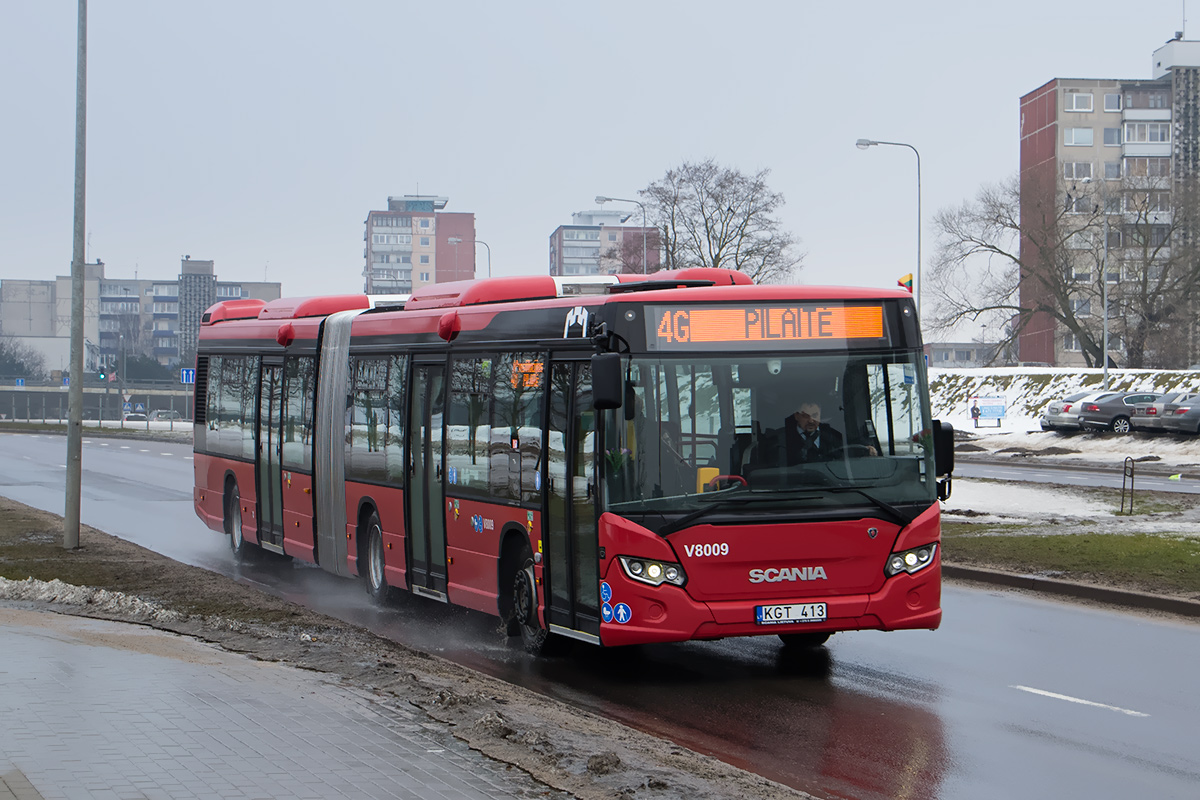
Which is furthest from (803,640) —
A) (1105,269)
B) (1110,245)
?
(1110,245)

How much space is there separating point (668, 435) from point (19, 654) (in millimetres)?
4691

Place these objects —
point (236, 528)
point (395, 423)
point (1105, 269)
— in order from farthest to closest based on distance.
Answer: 1. point (1105, 269)
2. point (236, 528)
3. point (395, 423)

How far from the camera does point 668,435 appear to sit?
9.54 meters

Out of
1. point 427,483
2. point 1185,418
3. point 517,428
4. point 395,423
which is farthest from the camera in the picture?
point 1185,418

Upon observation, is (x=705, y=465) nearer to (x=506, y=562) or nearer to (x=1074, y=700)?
(x=506, y=562)

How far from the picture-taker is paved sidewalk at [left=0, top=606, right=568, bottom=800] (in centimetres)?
611

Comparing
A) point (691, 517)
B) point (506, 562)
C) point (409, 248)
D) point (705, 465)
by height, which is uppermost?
point (409, 248)

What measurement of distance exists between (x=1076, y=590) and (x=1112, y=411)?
Result: 3532 cm

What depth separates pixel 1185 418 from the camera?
4234 centimetres

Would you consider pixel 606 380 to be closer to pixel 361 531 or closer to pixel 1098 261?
pixel 361 531

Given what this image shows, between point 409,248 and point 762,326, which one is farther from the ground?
point 409,248

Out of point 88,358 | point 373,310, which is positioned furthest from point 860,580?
point 88,358

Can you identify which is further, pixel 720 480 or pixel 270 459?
pixel 270 459

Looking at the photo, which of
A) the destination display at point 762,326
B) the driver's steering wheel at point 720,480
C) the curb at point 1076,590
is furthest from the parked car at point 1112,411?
the driver's steering wheel at point 720,480
